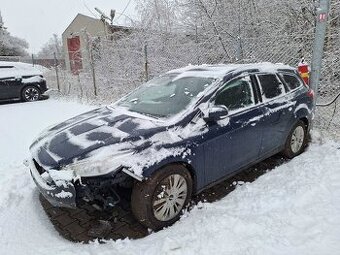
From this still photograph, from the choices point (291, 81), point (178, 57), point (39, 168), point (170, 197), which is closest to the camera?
point (170, 197)

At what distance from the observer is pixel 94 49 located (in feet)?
40.4

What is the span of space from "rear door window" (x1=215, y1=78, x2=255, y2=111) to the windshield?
231 millimetres

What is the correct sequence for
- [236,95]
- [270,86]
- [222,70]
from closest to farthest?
[236,95] < [222,70] < [270,86]

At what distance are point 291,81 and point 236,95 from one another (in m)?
1.48

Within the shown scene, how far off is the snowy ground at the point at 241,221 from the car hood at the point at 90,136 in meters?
0.75

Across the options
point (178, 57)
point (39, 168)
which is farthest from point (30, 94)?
point (39, 168)

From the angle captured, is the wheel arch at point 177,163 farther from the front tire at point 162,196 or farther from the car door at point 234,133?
the car door at point 234,133

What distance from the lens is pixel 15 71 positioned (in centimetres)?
1216

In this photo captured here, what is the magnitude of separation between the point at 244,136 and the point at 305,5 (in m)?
5.42

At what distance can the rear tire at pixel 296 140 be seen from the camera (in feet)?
16.4

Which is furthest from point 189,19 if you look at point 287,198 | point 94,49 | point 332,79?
point 287,198

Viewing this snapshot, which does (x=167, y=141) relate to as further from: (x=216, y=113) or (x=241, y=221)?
(x=241, y=221)

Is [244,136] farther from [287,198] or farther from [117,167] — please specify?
[117,167]

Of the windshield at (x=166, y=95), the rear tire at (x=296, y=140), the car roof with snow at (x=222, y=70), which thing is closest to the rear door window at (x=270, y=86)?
the car roof with snow at (x=222, y=70)
